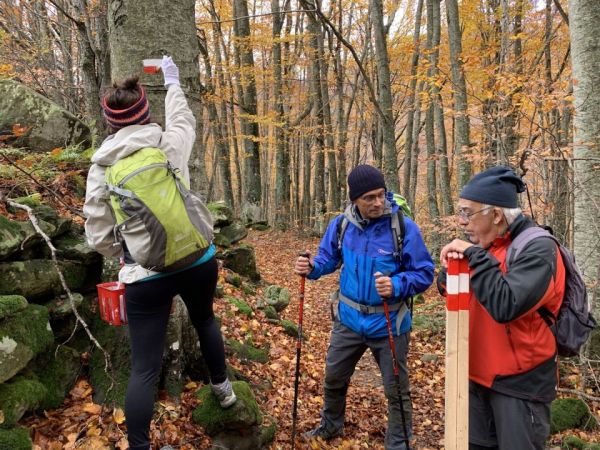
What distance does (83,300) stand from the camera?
3904 millimetres

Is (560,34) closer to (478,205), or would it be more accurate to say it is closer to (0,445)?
(478,205)

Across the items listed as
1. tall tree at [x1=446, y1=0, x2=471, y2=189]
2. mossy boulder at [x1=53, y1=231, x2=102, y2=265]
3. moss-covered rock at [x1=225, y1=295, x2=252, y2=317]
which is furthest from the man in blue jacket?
tall tree at [x1=446, y1=0, x2=471, y2=189]

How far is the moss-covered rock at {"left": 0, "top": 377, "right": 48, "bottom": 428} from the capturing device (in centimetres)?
279

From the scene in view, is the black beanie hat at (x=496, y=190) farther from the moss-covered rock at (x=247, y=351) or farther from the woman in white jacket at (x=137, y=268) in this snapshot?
the moss-covered rock at (x=247, y=351)

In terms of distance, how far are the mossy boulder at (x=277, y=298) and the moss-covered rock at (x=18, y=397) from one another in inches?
181

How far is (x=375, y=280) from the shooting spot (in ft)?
11.3

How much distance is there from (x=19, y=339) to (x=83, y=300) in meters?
0.83

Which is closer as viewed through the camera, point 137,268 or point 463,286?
point 463,286

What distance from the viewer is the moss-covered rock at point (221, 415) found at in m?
3.48

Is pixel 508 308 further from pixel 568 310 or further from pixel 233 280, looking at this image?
pixel 233 280

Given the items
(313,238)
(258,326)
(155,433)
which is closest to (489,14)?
(313,238)

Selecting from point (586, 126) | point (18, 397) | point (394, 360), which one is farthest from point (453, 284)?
point (586, 126)

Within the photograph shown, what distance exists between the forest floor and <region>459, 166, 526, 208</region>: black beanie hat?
2.69 m

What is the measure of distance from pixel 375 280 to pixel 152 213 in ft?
6.09
